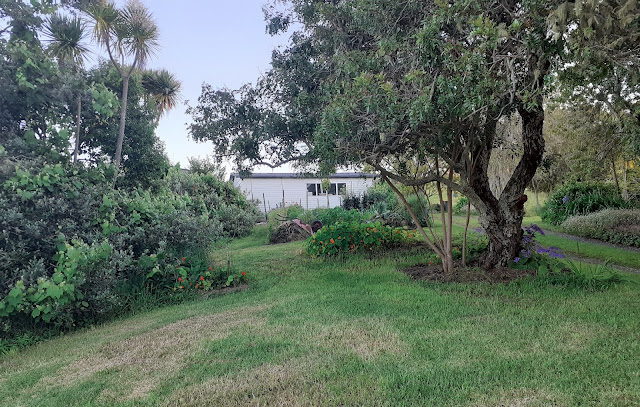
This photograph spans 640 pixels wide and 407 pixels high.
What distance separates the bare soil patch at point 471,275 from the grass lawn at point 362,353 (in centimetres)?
36

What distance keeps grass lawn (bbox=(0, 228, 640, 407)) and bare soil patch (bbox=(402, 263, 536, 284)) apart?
1.19 feet

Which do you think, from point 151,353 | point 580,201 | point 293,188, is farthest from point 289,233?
point 293,188

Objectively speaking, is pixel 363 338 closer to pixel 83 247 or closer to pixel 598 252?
pixel 83 247

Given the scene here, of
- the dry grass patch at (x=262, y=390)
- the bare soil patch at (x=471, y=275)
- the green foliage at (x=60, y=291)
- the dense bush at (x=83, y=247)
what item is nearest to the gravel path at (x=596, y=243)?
the bare soil patch at (x=471, y=275)

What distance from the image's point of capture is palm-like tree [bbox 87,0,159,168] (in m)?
8.34

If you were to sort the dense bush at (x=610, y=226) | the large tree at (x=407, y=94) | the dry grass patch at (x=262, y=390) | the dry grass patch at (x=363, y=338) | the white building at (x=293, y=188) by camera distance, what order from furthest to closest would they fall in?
the white building at (x=293, y=188) < the dense bush at (x=610, y=226) < the large tree at (x=407, y=94) < the dry grass patch at (x=363, y=338) < the dry grass patch at (x=262, y=390)

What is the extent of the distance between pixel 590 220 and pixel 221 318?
11.0 metres

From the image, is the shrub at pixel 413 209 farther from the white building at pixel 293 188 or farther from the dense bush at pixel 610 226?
the white building at pixel 293 188

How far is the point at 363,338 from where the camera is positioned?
11.5ft

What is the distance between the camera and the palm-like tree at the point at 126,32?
834 centimetres

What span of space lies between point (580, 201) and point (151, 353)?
14.1 meters

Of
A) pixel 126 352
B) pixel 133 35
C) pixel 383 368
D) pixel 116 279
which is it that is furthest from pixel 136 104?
A: pixel 383 368

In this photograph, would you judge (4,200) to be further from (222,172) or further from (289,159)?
(222,172)

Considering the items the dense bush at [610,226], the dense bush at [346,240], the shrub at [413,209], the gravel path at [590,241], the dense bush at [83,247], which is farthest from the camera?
the shrub at [413,209]
